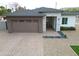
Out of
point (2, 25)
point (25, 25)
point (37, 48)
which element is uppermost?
point (25, 25)

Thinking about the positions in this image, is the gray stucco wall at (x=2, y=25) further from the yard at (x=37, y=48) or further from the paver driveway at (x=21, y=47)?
the yard at (x=37, y=48)

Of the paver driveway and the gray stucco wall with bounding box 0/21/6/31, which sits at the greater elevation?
the gray stucco wall with bounding box 0/21/6/31

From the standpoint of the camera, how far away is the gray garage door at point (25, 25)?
842 inches

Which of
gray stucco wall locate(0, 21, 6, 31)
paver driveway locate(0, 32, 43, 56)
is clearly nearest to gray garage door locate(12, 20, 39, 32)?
gray stucco wall locate(0, 21, 6, 31)

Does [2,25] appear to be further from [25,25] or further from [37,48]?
[37,48]

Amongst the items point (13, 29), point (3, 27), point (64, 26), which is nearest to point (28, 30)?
point (13, 29)

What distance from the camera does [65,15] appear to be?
25.2 metres

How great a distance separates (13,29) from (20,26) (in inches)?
50.6

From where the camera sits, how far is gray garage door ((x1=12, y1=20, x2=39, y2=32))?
70.1 ft

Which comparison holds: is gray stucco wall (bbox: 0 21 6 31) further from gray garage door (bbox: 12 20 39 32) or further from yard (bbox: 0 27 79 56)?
yard (bbox: 0 27 79 56)

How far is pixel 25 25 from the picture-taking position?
21453mm

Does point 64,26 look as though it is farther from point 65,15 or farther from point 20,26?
Answer: point 20,26

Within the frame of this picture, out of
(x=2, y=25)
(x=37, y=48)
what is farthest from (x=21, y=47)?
(x=2, y=25)

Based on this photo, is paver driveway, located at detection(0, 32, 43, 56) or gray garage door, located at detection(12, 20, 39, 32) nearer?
paver driveway, located at detection(0, 32, 43, 56)
